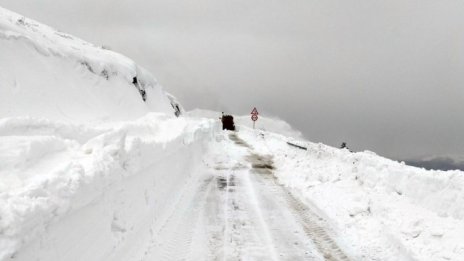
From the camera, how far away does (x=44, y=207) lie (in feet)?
12.1

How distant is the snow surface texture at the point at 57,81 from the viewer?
16.4m

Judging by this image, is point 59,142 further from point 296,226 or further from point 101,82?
point 101,82

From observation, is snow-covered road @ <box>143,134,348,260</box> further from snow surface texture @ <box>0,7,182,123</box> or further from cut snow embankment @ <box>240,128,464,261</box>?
snow surface texture @ <box>0,7,182,123</box>

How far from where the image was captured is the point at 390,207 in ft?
29.6

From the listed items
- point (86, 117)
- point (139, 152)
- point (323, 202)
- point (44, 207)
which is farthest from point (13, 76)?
point (44, 207)

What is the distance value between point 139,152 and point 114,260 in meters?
2.40

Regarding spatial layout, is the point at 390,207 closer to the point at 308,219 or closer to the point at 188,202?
the point at 308,219

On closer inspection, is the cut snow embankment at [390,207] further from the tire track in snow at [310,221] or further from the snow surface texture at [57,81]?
the snow surface texture at [57,81]

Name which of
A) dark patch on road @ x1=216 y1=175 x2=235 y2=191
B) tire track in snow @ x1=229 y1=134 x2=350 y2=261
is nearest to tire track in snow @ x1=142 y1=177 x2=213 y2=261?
dark patch on road @ x1=216 y1=175 x2=235 y2=191

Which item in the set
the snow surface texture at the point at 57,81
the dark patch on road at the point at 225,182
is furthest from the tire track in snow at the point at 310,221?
the snow surface texture at the point at 57,81

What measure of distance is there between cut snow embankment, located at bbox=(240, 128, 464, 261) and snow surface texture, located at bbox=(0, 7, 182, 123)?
33.5ft

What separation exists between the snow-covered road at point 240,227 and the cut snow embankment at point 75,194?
49cm

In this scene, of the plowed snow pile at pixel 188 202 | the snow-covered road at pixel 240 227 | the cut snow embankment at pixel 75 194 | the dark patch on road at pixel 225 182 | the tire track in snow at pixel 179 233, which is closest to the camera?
the cut snow embankment at pixel 75 194

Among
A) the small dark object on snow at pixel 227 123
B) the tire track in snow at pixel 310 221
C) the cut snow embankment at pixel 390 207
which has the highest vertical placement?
the small dark object on snow at pixel 227 123
